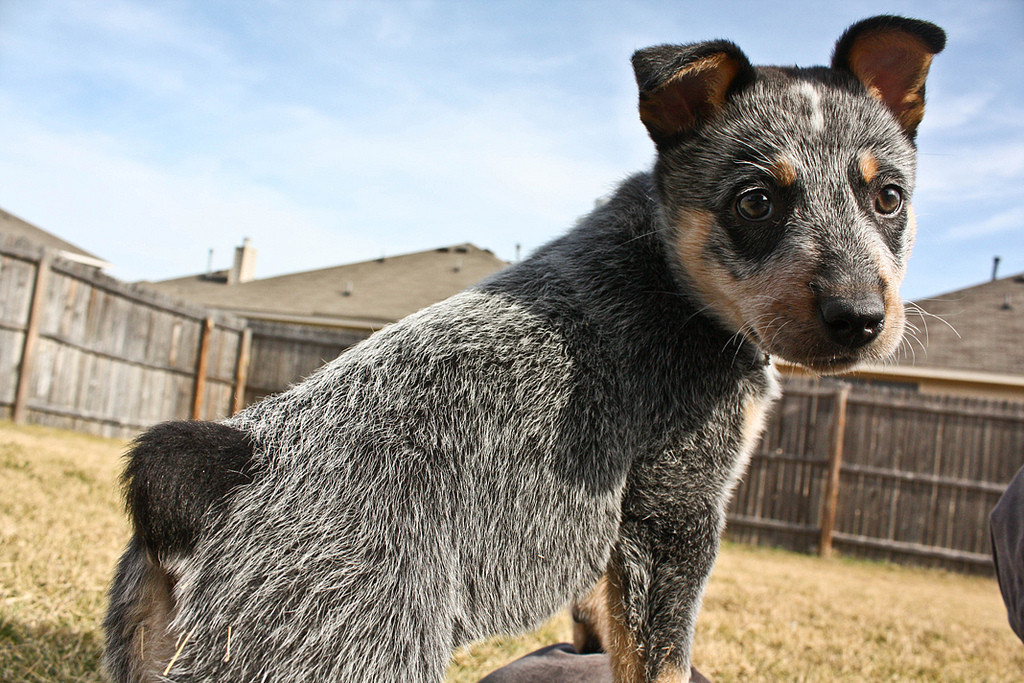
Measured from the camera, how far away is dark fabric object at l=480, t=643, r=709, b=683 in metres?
2.92

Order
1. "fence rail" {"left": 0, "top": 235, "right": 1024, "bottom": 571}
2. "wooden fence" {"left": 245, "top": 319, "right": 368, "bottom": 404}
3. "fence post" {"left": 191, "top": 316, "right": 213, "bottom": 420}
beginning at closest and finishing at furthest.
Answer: "fence rail" {"left": 0, "top": 235, "right": 1024, "bottom": 571} < "fence post" {"left": 191, "top": 316, "right": 213, "bottom": 420} < "wooden fence" {"left": 245, "top": 319, "right": 368, "bottom": 404}

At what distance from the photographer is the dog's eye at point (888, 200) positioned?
8.26 ft

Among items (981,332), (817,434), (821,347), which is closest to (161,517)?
(821,347)

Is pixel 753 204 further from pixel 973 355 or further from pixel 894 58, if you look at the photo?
pixel 973 355

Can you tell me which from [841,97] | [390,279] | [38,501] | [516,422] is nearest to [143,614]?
[516,422]

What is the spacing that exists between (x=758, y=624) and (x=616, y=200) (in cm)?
401

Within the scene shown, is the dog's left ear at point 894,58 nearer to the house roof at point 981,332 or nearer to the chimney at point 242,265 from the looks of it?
the house roof at point 981,332

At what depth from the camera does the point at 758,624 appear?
5.51 metres

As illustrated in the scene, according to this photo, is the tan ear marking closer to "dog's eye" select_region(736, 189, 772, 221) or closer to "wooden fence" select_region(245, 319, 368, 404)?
"dog's eye" select_region(736, 189, 772, 221)

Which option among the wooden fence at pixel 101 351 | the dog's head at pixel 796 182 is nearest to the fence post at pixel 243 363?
the wooden fence at pixel 101 351

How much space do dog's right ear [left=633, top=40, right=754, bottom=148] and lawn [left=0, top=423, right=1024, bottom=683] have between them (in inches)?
77.9

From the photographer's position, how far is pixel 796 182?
242 centimetres

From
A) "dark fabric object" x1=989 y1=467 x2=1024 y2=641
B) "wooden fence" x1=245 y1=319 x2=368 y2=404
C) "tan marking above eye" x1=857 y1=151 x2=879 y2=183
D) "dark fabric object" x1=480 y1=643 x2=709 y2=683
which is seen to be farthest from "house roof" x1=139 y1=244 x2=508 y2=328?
"dark fabric object" x1=989 y1=467 x2=1024 y2=641

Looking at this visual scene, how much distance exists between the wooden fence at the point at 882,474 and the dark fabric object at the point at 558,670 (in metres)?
9.45
